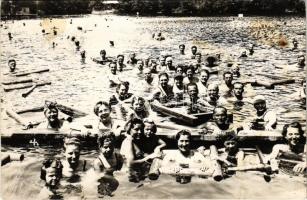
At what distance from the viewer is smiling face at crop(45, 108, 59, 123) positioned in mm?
2881

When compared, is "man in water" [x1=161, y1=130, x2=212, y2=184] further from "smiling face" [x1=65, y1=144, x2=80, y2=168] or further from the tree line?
the tree line

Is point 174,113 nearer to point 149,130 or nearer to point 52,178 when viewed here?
point 149,130

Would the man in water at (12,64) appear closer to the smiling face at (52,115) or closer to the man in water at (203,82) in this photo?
the smiling face at (52,115)

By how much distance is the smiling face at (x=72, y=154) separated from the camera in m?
2.80

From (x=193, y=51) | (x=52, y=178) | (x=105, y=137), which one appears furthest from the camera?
(x=193, y=51)

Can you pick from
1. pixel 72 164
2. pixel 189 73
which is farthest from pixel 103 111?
pixel 189 73

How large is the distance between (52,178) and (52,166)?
0.07 metres

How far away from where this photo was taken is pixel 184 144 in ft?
9.15

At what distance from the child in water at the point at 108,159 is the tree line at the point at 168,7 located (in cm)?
84

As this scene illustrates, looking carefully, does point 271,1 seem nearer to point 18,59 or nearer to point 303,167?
point 303,167

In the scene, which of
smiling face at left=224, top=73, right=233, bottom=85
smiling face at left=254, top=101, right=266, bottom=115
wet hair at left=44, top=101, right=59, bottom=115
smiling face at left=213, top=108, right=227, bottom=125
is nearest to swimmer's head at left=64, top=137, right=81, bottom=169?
wet hair at left=44, top=101, right=59, bottom=115

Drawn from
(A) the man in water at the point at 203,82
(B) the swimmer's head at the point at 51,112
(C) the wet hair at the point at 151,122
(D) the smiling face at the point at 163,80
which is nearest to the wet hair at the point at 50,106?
(B) the swimmer's head at the point at 51,112

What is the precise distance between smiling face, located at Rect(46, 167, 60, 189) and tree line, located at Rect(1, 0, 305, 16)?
0.99 metres

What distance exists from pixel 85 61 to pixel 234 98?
98cm
